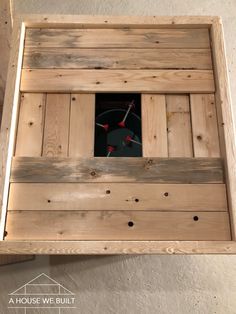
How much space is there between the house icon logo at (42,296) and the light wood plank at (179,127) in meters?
0.67

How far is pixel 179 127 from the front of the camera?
0.92 metres

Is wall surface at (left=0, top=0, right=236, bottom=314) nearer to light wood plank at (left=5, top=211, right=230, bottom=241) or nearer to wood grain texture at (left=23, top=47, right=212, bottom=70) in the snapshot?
light wood plank at (left=5, top=211, right=230, bottom=241)

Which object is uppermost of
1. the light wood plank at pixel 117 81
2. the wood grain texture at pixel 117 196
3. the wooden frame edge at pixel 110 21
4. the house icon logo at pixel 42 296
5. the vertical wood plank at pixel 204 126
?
the wooden frame edge at pixel 110 21

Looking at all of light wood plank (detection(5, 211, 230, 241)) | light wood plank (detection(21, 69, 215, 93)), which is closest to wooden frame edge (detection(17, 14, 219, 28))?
light wood plank (detection(21, 69, 215, 93))

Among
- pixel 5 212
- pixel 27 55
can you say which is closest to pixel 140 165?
pixel 5 212

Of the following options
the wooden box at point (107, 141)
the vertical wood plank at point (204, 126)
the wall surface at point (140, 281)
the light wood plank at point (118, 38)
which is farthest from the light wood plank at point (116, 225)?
the light wood plank at point (118, 38)

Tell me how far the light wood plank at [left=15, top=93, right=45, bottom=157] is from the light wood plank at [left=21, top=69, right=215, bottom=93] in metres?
0.04

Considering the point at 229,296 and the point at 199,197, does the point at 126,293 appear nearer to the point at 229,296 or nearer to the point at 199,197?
the point at 229,296

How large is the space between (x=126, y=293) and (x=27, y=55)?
92 centimetres

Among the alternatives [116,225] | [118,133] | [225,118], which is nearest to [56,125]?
[118,133]

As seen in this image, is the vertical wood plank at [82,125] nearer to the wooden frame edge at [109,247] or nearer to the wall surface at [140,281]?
the wooden frame edge at [109,247]

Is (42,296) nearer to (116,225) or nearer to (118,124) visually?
(116,225)

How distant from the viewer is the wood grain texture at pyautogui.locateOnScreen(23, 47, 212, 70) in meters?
0.96

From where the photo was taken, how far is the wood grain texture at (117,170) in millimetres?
840
